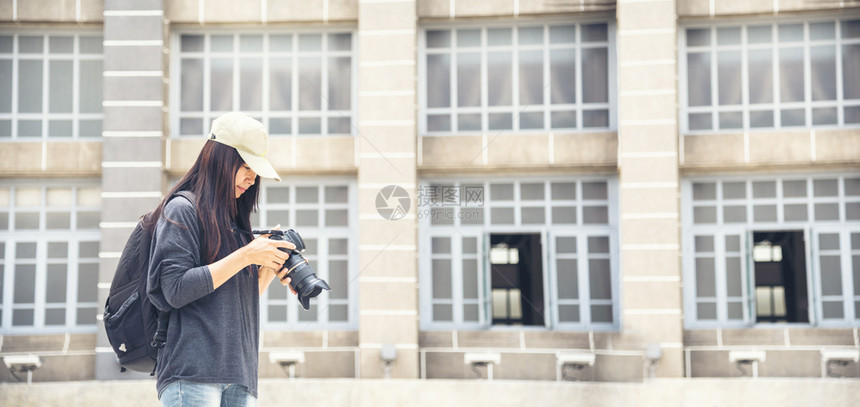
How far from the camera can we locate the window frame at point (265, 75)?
11875 mm

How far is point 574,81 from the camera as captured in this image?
1183cm

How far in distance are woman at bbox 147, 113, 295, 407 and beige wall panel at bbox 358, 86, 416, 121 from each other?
8249 mm

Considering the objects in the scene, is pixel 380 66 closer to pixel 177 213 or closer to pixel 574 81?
pixel 574 81

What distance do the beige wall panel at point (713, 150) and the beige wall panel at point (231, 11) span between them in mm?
6378

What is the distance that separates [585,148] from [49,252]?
7.97m

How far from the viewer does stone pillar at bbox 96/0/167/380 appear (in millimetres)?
11328

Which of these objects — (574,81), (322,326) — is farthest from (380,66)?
(322,326)

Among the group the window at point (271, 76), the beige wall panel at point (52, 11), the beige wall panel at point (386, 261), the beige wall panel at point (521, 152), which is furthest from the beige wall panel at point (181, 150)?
the beige wall panel at point (521, 152)

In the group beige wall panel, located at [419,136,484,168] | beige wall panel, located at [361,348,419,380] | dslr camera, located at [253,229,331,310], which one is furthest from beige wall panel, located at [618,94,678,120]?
dslr camera, located at [253,229,331,310]

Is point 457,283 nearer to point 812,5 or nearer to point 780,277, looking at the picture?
point 780,277

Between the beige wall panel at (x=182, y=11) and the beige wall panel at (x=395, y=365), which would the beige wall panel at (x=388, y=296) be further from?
the beige wall panel at (x=182, y=11)

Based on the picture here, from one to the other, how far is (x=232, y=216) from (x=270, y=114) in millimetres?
9123

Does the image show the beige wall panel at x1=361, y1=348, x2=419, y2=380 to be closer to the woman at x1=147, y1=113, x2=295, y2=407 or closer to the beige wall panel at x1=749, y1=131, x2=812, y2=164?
the beige wall panel at x1=749, y1=131, x2=812, y2=164

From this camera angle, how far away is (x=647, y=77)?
11.1 meters
